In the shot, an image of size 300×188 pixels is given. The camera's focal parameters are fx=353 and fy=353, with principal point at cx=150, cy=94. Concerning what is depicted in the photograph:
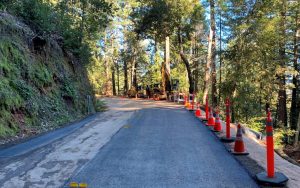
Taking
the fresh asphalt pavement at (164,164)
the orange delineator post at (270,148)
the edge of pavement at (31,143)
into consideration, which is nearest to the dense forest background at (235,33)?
the edge of pavement at (31,143)

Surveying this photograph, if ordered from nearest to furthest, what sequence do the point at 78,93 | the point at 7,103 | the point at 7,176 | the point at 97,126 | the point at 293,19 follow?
1. the point at 7,176
2. the point at 7,103
3. the point at 97,126
4. the point at 78,93
5. the point at 293,19

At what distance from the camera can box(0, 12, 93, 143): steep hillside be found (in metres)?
12.0

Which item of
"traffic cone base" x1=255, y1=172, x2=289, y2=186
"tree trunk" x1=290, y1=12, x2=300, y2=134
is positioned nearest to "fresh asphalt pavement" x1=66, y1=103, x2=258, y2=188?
"traffic cone base" x1=255, y1=172, x2=289, y2=186

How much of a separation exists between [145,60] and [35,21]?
133 feet

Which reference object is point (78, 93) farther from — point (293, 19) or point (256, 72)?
point (293, 19)

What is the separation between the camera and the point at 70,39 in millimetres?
19672

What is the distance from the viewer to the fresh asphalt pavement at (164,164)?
6070 millimetres

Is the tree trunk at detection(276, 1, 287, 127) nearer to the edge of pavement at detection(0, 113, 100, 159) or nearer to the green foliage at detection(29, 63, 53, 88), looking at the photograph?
the green foliage at detection(29, 63, 53, 88)

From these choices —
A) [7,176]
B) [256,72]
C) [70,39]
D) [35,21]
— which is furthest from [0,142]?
[256,72]

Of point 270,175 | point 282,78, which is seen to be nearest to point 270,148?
point 270,175

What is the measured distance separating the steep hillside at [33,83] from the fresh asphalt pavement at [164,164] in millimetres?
3619

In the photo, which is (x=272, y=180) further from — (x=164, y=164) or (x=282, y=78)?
(x=282, y=78)

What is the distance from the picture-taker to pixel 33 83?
47.6 ft

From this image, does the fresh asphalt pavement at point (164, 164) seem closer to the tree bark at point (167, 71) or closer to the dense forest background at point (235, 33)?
the dense forest background at point (235, 33)
